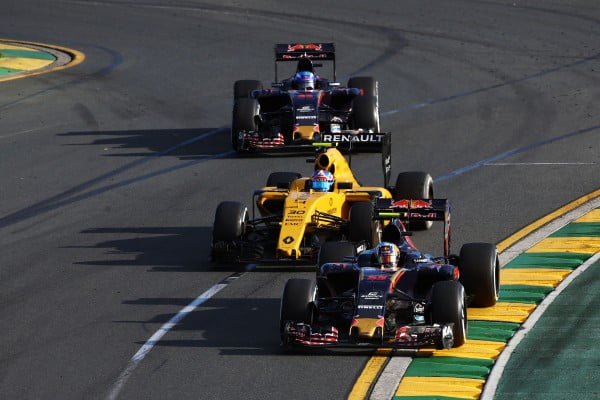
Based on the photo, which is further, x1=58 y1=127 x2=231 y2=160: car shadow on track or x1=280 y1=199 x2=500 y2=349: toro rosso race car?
x1=58 y1=127 x2=231 y2=160: car shadow on track

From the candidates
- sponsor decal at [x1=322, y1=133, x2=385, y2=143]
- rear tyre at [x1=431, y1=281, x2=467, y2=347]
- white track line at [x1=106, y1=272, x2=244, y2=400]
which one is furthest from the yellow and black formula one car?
rear tyre at [x1=431, y1=281, x2=467, y2=347]

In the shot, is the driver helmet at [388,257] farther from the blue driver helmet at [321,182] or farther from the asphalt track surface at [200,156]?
the blue driver helmet at [321,182]

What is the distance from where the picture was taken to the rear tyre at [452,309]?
648 inches

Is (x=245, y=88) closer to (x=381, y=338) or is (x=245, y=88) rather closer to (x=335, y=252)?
(x=335, y=252)

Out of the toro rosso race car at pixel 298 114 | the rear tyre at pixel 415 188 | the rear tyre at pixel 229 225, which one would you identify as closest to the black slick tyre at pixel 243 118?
the toro rosso race car at pixel 298 114

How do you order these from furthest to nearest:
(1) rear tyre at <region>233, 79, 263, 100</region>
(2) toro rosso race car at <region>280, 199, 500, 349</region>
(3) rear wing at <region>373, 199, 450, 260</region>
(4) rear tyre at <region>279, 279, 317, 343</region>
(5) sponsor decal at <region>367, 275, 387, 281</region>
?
(1) rear tyre at <region>233, 79, 263, 100</region> → (3) rear wing at <region>373, 199, 450, 260</region> → (5) sponsor decal at <region>367, 275, 387, 281</region> → (4) rear tyre at <region>279, 279, 317, 343</region> → (2) toro rosso race car at <region>280, 199, 500, 349</region>

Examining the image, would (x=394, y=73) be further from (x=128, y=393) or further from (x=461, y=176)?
(x=128, y=393)

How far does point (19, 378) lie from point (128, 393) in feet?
4.96

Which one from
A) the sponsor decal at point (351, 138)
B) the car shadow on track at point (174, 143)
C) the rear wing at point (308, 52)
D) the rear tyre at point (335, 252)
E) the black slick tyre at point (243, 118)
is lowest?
the rear tyre at point (335, 252)

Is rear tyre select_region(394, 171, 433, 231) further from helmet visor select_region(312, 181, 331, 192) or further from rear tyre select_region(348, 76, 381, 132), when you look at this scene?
rear tyre select_region(348, 76, 381, 132)

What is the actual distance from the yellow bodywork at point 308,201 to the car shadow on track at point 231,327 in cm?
165

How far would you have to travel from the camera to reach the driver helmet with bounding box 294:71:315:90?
3072 centimetres

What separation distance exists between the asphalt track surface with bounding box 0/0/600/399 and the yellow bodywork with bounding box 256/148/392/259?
0.59m

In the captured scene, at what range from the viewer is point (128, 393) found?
1542 centimetres
